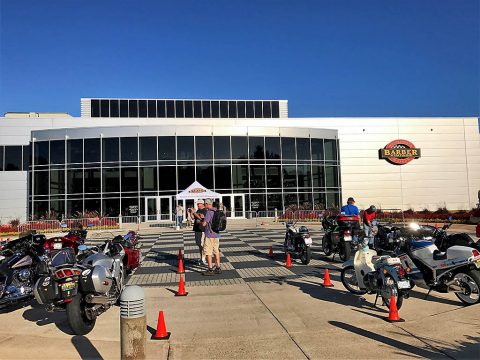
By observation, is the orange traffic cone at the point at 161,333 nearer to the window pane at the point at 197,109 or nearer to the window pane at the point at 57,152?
the window pane at the point at 57,152

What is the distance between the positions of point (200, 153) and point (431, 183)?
26112mm

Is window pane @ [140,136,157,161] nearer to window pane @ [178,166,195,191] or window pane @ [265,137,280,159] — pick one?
window pane @ [178,166,195,191]

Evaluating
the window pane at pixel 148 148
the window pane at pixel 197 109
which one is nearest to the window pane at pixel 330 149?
the window pane at pixel 197 109

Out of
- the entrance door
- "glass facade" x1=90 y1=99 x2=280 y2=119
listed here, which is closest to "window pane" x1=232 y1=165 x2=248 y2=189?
the entrance door

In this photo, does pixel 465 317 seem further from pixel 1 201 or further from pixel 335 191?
pixel 1 201

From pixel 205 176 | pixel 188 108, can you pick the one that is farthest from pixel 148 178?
pixel 188 108

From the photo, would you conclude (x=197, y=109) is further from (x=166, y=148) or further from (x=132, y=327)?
(x=132, y=327)

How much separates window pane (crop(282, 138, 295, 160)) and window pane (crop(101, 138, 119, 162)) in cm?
1544

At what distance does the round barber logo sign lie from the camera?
42.6 m

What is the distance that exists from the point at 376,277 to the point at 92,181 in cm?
3194

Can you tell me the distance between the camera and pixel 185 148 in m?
35.9

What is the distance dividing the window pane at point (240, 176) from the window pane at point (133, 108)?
1611 cm

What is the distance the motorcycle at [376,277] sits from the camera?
21.4 feet

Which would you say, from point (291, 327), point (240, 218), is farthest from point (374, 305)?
point (240, 218)
